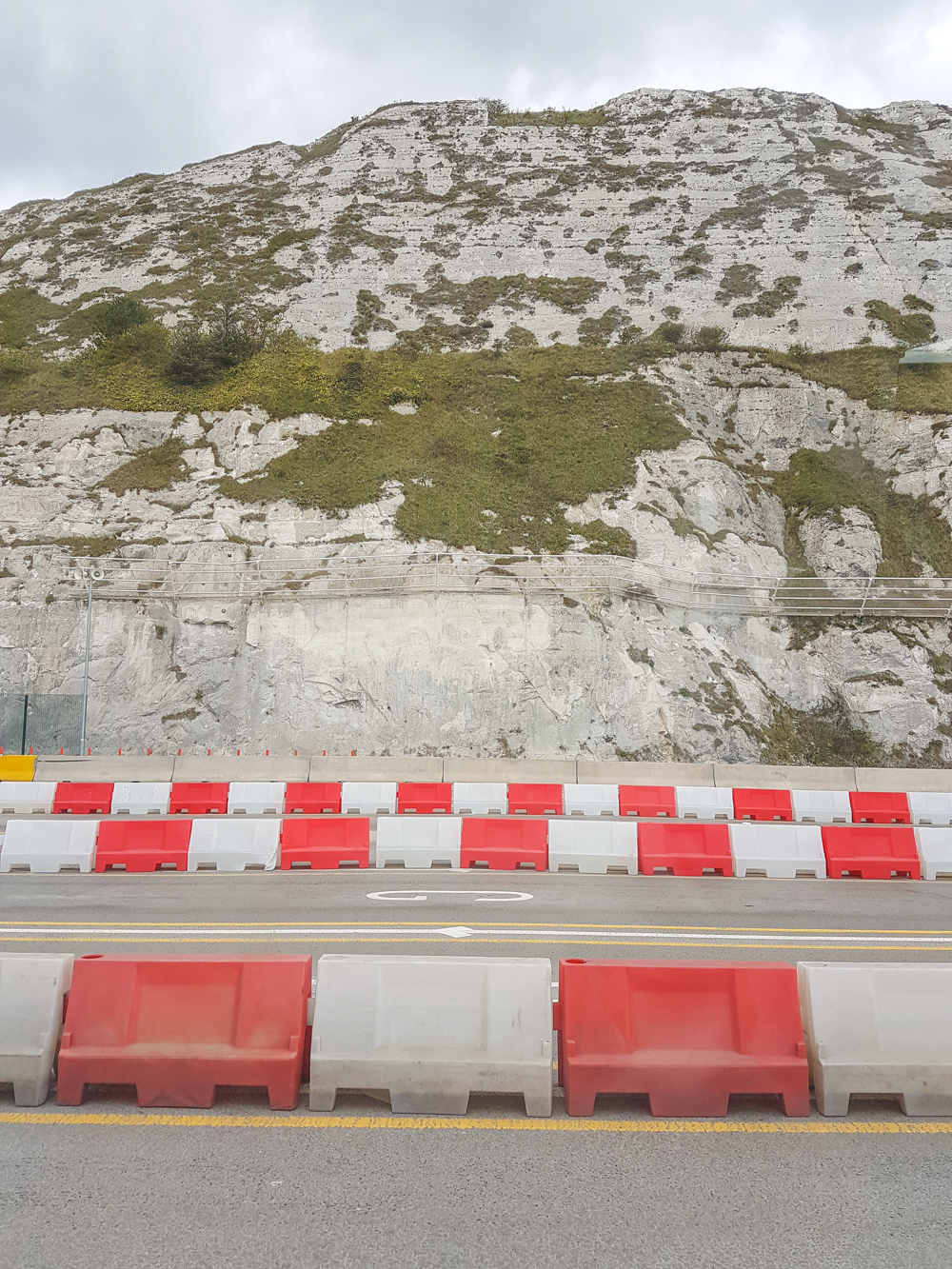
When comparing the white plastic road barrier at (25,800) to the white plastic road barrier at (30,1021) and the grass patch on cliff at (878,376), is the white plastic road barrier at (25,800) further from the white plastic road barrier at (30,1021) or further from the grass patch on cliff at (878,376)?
the grass patch on cliff at (878,376)

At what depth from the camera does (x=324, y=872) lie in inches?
510

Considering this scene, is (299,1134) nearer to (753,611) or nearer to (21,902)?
(21,902)

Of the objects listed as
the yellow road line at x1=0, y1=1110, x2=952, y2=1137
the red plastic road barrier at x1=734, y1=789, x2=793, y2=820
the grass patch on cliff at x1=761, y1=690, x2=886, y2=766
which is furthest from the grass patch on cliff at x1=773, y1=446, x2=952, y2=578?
the yellow road line at x1=0, y1=1110, x2=952, y2=1137

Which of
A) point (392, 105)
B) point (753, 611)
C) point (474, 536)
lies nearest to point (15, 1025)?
point (474, 536)

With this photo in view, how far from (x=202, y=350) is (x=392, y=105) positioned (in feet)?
125

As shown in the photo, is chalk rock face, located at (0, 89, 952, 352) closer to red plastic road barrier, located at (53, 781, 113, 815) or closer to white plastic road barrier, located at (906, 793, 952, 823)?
white plastic road barrier, located at (906, 793, 952, 823)

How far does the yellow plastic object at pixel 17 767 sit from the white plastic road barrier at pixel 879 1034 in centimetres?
2205

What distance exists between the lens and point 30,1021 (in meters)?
5.12

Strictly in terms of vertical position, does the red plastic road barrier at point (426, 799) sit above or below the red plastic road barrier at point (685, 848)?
below

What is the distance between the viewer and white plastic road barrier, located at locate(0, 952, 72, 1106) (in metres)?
5.06

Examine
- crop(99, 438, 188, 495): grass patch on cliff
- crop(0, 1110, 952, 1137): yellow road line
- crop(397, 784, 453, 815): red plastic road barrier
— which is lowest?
crop(397, 784, 453, 815): red plastic road barrier

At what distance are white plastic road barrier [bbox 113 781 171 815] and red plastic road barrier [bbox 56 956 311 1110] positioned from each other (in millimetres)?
13806

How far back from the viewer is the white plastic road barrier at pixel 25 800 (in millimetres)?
18500

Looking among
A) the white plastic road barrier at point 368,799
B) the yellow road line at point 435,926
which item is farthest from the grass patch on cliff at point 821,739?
the yellow road line at point 435,926
